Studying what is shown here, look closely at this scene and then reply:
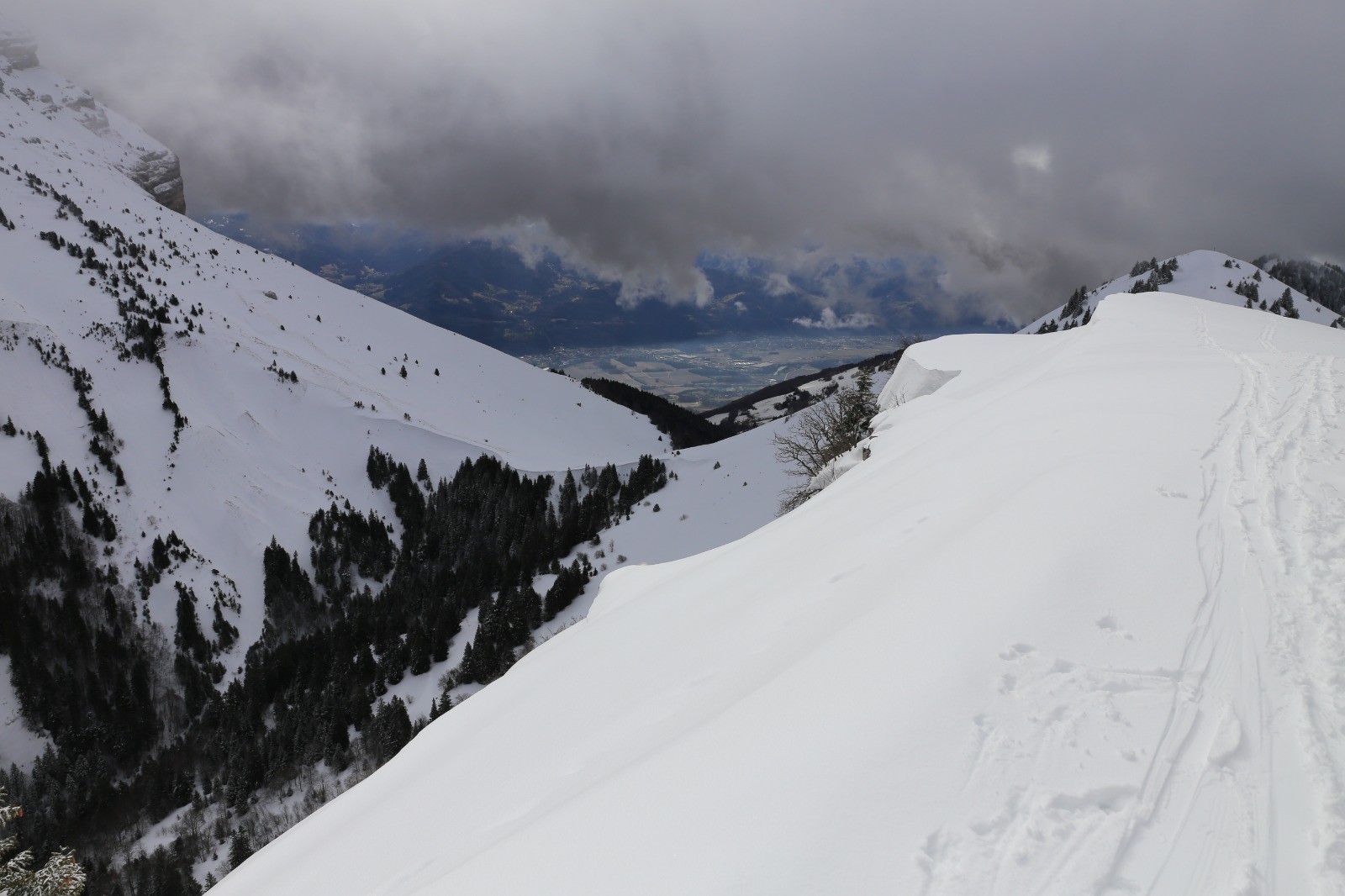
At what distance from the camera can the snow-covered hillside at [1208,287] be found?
420 ft

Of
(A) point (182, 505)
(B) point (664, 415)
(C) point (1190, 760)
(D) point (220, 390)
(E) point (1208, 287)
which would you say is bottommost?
(A) point (182, 505)

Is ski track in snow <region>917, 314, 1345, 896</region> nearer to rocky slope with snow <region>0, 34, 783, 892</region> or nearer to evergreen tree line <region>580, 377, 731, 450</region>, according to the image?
rocky slope with snow <region>0, 34, 783, 892</region>

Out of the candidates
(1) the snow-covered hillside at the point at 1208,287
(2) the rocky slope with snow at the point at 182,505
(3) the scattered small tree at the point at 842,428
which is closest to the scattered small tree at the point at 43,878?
(3) the scattered small tree at the point at 842,428

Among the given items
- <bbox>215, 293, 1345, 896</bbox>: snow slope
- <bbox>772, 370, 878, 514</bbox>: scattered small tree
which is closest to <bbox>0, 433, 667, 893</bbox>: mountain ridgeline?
<bbox>772, 370, 878, 514</bbox>: scattered small tree

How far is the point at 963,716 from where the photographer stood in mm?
4055

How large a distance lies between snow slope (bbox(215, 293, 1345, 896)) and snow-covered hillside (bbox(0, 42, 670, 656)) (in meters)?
70.2

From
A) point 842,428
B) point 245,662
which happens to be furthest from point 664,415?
point 842,428

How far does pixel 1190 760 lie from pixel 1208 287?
194 meters

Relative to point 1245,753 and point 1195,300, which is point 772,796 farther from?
point 1195,300

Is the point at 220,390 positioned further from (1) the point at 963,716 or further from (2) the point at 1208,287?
(2) the point at 1208,287

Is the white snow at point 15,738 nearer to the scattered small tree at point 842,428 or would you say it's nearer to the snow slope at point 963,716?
the snow slope at point 963,716

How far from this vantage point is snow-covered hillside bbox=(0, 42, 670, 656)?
62.9m

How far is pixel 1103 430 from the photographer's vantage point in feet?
31.8

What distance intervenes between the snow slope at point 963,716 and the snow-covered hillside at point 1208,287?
142243mm
